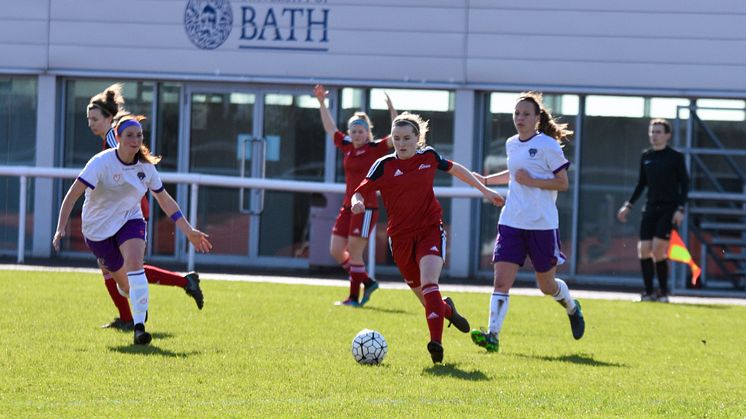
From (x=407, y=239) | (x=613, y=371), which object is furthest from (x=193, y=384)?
(x=613, y=371)

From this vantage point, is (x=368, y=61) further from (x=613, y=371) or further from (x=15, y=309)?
(x=613, y=371)

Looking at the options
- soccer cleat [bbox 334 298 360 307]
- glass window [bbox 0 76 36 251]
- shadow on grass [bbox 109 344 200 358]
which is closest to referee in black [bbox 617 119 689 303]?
soccer cleat [bbox 334 298 360 307]

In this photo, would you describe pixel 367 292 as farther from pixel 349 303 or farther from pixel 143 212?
pixel 143 212

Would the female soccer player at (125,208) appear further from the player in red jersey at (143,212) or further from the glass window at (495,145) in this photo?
the glass window at (495,145)

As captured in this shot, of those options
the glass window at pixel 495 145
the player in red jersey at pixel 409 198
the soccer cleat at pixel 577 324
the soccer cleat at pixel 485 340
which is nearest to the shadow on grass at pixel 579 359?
the soccer cleat at pixel 485 340

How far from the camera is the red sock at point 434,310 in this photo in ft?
31.0

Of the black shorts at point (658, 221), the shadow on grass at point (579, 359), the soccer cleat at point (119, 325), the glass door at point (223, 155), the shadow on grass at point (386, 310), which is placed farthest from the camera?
the glass door at point (223, 155)

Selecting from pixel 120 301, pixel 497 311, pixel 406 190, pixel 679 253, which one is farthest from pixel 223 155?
pixel 406 190

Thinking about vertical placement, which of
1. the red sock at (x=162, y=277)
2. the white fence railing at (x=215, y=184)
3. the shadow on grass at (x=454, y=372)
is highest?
the white fence railing at (x=215, y=184)

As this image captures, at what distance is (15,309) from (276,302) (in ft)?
9.80

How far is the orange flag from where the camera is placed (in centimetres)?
1791

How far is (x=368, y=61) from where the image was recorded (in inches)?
808

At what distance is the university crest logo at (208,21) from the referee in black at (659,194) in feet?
23.0

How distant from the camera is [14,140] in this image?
70.9 feet
